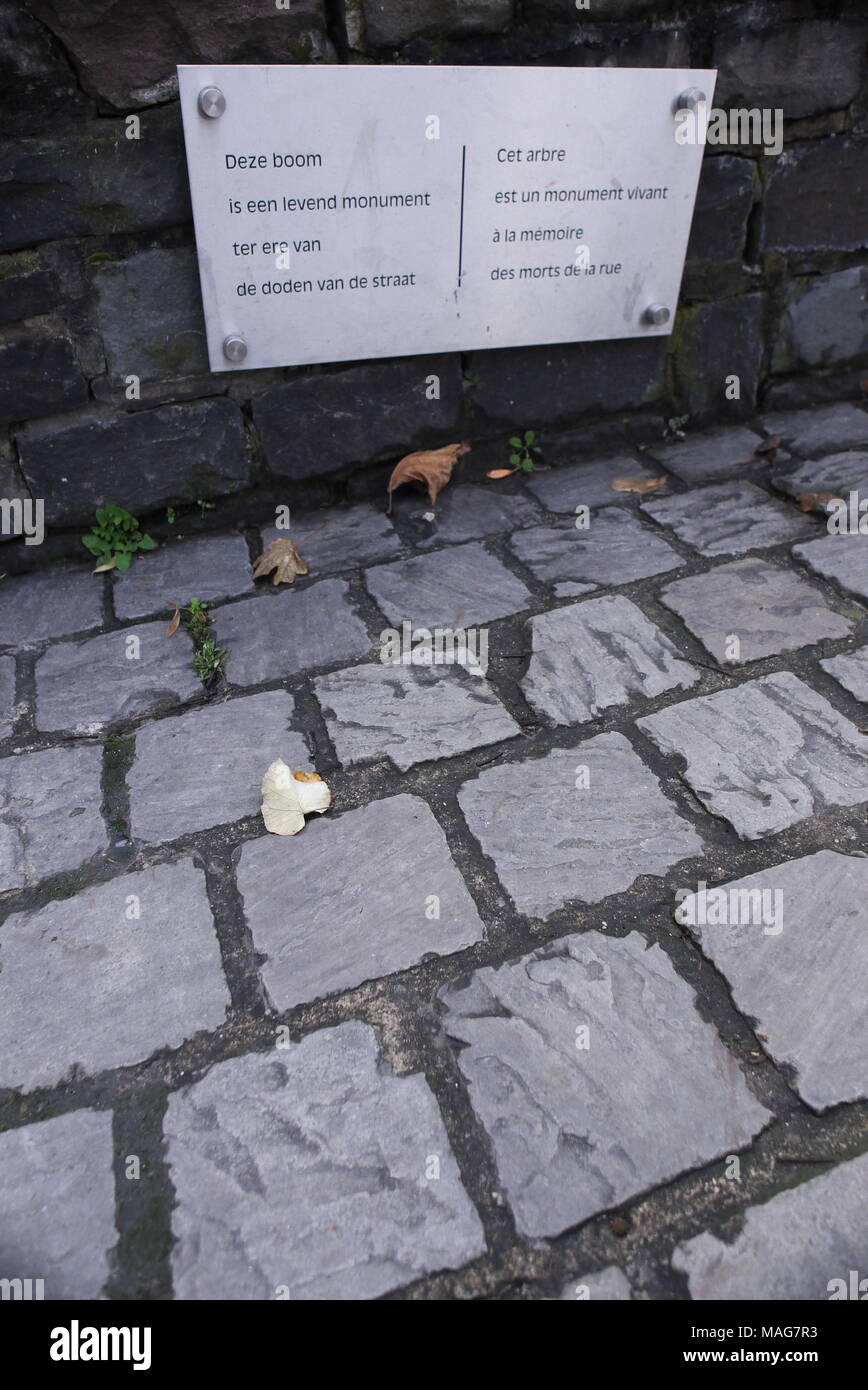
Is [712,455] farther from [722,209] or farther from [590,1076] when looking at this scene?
[590,1076]

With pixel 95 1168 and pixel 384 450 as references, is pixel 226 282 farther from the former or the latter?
pixel 95 1168

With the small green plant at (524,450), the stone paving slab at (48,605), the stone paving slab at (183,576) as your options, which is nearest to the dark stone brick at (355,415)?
the small green plant at (524,450)

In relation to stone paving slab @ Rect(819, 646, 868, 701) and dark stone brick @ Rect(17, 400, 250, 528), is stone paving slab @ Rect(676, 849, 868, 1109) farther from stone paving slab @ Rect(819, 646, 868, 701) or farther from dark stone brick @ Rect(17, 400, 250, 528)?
dark stone brick @ Rect(17, 400, 250, 528)

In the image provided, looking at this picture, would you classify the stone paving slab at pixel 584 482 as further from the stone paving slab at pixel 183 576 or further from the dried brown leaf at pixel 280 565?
the stone paving slab at pixel 183 576

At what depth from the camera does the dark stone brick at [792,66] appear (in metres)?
2.74

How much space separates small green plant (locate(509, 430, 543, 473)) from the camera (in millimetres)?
3162

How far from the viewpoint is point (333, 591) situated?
2658 millimetres

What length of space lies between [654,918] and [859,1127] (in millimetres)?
456

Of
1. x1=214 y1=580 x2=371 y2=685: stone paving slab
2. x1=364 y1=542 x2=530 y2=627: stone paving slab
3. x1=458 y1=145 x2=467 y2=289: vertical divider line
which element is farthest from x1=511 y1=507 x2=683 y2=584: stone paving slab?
x1=458 y1=145 x2=467 y2=289: vertical divider line

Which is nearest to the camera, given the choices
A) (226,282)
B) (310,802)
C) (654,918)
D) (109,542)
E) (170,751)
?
(654,918)

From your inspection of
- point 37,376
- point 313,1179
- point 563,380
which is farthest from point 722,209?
point 313,1179

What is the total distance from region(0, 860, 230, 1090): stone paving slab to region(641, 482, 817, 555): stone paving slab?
174 centimetres

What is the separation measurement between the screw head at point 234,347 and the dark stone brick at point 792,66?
1.59 metres

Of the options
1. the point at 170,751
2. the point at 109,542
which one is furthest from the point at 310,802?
the point at 109,542
